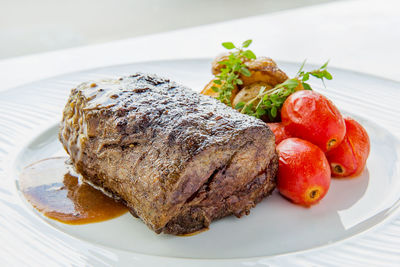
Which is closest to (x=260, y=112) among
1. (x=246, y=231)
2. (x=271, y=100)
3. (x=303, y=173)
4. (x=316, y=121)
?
(x=271, y=100)

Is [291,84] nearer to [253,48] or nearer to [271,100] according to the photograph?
[271,100]

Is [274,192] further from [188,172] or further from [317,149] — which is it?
[188,172]

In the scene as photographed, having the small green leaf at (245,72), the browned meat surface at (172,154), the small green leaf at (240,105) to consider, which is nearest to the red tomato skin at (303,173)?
the browned meat surface at (172,154)

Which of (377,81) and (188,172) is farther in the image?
(377,81)

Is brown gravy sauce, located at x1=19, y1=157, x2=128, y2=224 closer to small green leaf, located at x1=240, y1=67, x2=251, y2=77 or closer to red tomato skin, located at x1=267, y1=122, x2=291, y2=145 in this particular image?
red tomato skin, located at x1=267, y1=122, x2=291, y2=145

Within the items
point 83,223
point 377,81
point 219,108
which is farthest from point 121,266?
point 377,81

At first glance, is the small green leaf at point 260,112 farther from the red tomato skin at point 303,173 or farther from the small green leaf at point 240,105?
the red tomato skin at point 303,173
